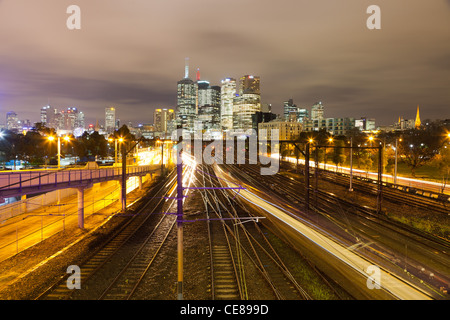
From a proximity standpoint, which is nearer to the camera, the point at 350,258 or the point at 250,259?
the point at 350,258

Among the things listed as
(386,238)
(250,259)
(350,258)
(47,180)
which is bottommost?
(250,259)

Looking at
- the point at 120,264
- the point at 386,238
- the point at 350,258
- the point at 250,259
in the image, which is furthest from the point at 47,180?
the point at 386,238

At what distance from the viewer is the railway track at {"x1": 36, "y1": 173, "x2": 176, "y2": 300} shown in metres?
12.2

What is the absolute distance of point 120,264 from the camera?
1532 cm

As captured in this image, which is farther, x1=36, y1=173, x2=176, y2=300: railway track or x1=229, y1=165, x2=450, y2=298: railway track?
x1=229, y1=165, x2=450, y2=298: railway track

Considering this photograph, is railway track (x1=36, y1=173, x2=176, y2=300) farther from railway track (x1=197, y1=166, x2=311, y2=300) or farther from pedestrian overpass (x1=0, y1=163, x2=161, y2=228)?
pedestrian overpass (x1=0, y1=163, x2=161, y2=228)

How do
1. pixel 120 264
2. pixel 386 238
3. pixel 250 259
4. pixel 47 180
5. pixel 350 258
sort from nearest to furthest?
pixel 350 258
pixel 120 264
pixel 250 259
pixel 386 238
pixel 47 180

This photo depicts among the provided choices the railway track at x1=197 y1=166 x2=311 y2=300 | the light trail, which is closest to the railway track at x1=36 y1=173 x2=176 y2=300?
the railway track at x1=197 y1=166 x2=311 y2=300

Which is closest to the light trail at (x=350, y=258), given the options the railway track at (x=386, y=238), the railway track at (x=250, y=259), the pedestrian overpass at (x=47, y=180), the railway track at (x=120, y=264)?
the railway track at (x=386, y=238)

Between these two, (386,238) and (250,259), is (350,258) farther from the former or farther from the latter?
(386,238)

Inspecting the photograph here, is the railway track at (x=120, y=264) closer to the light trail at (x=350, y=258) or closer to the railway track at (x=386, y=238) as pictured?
the light trail at (x=350, y=258)

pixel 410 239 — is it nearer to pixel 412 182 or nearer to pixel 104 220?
pixel 104 220

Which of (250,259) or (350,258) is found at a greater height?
(350,258)

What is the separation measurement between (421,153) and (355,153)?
11742 millimetres
